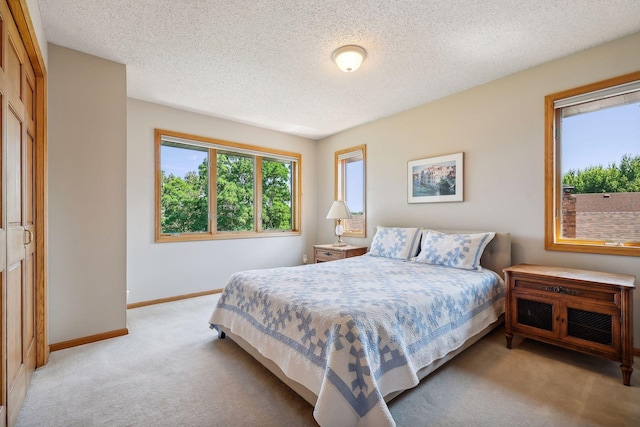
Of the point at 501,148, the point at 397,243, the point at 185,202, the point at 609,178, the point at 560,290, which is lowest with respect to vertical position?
the point at 560,290

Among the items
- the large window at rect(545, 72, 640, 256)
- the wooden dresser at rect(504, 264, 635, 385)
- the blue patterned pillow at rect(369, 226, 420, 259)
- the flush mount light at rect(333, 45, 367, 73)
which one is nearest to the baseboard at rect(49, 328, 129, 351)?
the blue patterned pillow at rect(369, 226, 420, 259)

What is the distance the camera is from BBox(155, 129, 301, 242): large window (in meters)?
3.95

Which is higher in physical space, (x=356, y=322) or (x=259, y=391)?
(x=356, y=322)

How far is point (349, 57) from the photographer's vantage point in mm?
2523

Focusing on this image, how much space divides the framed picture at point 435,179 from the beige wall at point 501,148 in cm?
8

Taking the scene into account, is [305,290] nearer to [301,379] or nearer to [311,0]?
[301,379]

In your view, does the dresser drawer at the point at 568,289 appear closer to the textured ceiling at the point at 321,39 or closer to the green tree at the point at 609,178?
the green tree at the point at 609,178

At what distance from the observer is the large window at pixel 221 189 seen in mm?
3951

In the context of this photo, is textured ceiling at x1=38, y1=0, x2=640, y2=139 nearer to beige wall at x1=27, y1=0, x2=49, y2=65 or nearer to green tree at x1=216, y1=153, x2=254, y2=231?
beige wall at x1=27, y1=0, x2=49, y2=65

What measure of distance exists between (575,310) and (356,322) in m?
1.81

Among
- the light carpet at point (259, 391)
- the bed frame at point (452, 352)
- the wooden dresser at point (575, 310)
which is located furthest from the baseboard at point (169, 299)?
the wooden dresser at point (575, 310)

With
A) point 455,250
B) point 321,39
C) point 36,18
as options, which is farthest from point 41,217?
point 455,250

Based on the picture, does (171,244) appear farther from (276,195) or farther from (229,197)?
(276,195)

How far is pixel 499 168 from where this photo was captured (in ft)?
10.2
